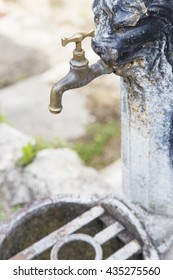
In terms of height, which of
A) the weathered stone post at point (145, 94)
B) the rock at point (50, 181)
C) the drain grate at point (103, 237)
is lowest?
the rock at point (50, 181)

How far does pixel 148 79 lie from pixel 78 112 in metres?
2.84

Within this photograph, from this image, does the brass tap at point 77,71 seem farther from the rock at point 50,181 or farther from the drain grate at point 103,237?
the rock at point 50,181

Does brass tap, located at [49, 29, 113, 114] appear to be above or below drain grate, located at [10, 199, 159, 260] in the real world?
above

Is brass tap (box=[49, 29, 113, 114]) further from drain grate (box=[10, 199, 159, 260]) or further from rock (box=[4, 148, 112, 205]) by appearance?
rock (box=[4, 148, 112, 205])

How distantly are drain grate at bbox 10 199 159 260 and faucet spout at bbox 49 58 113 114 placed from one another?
0.55 m

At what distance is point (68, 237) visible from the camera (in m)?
2.16

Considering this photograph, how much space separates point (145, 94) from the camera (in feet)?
6.05

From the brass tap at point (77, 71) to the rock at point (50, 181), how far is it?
1.27m

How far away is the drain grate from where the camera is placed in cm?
209

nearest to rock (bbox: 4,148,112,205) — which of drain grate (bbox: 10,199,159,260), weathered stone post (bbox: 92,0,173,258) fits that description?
drain grate (bbox: 10,199,159,260)

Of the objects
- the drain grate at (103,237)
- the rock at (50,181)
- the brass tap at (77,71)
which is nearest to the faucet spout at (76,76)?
the brass tap at (77,71)

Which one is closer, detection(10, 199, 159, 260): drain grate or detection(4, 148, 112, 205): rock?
detection(10, 199, 159, 260): drain grate

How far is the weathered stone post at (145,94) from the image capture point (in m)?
1.65

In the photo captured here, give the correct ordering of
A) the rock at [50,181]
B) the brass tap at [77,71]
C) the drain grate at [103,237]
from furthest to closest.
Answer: the rock at [50,181]
the drain grate at [103,237]
the brass tap at [77,71]
